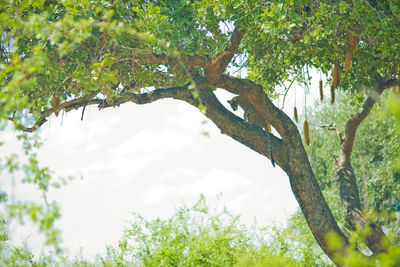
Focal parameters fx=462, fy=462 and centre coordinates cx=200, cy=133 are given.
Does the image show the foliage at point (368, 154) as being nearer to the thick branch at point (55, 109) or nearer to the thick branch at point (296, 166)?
the thick branch at point (296, 166)

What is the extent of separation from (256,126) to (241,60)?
134 centimetres

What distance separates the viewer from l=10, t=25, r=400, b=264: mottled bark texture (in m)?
7.16

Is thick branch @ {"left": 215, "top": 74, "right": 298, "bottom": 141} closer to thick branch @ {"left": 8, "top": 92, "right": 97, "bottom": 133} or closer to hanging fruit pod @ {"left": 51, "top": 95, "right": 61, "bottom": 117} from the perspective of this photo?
thick branch @ {"left": 8, "top": 92, "right": 97, "bottom": 133}

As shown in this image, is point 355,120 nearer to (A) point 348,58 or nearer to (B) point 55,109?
(A) point 348,58

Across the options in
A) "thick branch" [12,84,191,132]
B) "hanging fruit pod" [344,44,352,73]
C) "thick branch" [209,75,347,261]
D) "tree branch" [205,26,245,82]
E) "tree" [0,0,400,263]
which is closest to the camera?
"tree" [0,0,400,263]

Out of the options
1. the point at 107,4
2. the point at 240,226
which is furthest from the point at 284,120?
the point at 107,4

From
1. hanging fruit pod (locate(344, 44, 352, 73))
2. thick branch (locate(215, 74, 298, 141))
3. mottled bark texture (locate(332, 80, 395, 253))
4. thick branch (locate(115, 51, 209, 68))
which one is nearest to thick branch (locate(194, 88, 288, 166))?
thick branch (locate(215, 74, 298, 141))

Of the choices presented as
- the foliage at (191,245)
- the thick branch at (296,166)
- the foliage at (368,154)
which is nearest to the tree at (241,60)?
the thick branch at (296,166)

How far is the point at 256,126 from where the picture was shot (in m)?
7.80

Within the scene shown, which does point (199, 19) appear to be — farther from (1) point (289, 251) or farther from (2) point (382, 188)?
(2) point (382, 188)

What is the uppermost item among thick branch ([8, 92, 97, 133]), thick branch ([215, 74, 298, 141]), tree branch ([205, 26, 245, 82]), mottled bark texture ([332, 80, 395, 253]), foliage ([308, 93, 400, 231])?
foliage ([308, 93, 400, 231])

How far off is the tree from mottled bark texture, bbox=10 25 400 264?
2cm

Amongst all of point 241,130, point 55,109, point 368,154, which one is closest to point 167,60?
point 241,130

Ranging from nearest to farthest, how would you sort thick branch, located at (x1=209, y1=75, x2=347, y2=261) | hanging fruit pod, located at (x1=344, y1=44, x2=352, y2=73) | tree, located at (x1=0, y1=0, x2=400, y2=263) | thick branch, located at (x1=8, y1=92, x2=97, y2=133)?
1. tree, located at (x1=0, y1=0, x2=400, y2=263)
2. hanging fruit pod, located at (x1=344, y1=44, x2=352, y2=73)
3. thick branch, located at (x1=8, y1=92, x2=97, y2=133)
4. thick branch, located at (x1=209, y1=75, x2=347, y2=261)
